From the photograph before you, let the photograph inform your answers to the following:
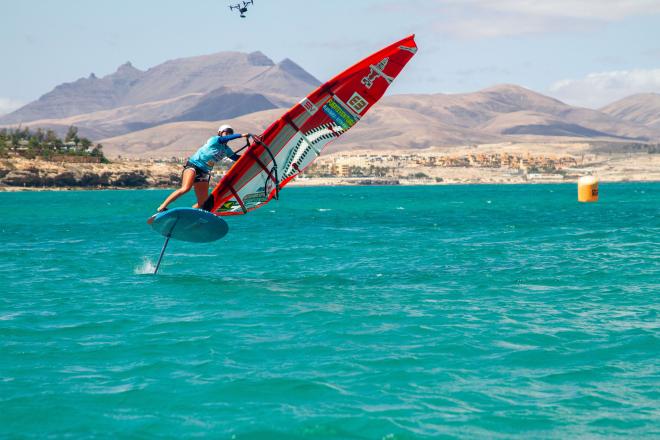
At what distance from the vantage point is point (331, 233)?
151 ft

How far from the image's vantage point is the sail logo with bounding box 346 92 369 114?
64.0 ft

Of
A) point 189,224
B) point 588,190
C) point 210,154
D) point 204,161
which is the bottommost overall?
point 588,190

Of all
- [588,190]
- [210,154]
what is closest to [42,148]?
[588,190]

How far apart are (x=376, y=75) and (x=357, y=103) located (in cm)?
86

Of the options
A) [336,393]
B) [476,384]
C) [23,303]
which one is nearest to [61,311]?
[23,303]

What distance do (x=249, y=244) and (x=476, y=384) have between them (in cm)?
2685

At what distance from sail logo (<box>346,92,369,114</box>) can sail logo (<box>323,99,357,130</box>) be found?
0.72ft

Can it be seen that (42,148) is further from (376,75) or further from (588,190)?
(376,75)

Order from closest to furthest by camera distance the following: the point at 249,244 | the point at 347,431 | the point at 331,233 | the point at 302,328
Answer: the point at 347,431, the point at 302,328, the point at 249,244, the point at 331,233

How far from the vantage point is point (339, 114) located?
19875 millimetres

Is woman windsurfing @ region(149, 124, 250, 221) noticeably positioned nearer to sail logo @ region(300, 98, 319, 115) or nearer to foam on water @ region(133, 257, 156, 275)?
sail logo @ region(300, 98, 319, 115)

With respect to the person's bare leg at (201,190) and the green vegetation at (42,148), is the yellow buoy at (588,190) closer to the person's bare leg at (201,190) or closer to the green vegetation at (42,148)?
the person's bare leg at (201,190)

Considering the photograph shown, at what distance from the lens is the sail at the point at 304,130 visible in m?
18.9

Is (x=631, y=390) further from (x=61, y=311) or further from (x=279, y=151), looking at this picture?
(x=61, y=311)
